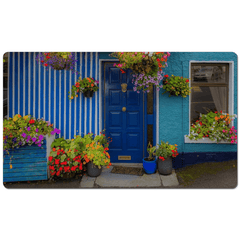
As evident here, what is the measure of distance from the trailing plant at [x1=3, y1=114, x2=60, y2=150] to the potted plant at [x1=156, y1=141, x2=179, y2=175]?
82.5 inches

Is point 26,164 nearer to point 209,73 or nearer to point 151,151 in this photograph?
point 151,151

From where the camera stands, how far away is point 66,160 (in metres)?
3.73

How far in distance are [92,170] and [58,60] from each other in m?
2.10

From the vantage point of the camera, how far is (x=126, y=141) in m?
4.49

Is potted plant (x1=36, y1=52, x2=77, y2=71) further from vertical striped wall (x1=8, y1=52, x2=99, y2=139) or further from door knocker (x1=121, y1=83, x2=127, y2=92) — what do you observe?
door knocker (x1=121, y1=83, x2=127, y2=92)

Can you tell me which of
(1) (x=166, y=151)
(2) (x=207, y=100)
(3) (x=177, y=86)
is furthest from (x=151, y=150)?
(2) (x=207, y=100)

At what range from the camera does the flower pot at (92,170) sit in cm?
384

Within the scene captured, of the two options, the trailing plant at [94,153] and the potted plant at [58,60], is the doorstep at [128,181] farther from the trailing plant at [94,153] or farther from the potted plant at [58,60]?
the potted plant at [58,60]

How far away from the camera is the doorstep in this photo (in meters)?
3.58

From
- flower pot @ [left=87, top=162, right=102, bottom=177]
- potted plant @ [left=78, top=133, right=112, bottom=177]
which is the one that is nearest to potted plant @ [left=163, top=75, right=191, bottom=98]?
potted plant @ [left=78, top=133, right=112, bottom=177]

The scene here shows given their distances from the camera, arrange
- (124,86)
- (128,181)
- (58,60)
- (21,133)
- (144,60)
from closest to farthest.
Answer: (144,60), (21,133), (128,181), (58,60), (124,86)

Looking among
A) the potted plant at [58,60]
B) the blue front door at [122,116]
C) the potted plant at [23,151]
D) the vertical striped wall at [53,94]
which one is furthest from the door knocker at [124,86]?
the potted plant at [23,151]

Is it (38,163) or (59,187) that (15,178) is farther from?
(59,187)

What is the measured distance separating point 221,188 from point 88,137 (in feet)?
8.11
